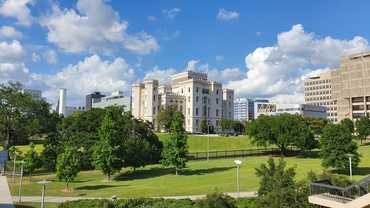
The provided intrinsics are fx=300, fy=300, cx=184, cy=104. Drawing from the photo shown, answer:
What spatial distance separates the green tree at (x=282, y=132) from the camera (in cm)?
5084

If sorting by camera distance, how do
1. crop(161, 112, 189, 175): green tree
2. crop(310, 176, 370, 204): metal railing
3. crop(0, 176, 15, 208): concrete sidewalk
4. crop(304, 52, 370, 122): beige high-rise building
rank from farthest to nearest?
crop(304, 52, 370, 122): beige high-rise building < crop(161, 112, 189, 175): green tree < crop(0, 176, 15, 208): concrete sidewalk < crop(310, 176, 370, 204): metal railing

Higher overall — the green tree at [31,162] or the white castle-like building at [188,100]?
the white castle-like building at [188,100]

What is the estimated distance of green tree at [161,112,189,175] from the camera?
115ft

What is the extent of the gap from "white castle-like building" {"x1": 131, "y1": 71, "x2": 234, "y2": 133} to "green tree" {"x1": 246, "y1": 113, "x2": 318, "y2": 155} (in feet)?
173

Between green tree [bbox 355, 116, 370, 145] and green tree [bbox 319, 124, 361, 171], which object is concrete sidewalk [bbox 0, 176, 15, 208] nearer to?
green tree [bbox 319, 124, 361, 171]

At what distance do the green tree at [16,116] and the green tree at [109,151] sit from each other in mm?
13913

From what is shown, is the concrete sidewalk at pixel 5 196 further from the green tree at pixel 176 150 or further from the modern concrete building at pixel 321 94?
the modern concrete building at pixel 321 94

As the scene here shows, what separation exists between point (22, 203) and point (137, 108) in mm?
93524

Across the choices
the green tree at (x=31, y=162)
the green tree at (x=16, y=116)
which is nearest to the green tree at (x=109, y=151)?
the green tree at (x=31, y=162)

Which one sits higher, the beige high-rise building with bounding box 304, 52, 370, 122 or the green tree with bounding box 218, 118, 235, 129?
the beige high-rise building with bounding box 304, 52, 370, 122

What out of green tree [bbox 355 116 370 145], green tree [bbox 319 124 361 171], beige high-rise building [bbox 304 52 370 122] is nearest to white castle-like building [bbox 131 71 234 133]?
beige high-rise building [bbox 304 52 370 122]

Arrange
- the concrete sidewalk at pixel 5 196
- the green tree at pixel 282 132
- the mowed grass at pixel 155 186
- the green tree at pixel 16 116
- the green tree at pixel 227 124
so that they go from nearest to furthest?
the concrete sidewalk at pixel 5 196, the mowed grass at pixel 155 186, the green tree at pixel 16 116, the green tree at pixel 282 132, the green tree at pixel 227 124

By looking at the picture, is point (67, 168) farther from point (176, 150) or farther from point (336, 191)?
point (336, 191)

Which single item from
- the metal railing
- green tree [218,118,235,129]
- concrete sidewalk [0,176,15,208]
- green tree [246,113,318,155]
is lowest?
concrete sidewalk [0,176,15,208]
